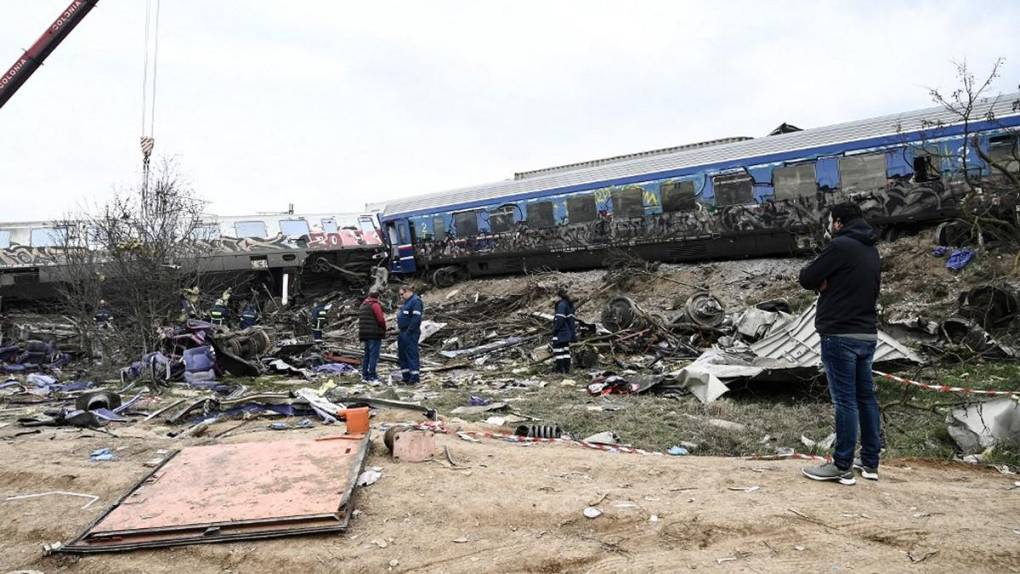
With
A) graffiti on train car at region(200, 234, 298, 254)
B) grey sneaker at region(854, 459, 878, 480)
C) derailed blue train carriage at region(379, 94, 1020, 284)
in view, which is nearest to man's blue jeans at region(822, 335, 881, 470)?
grey sneaker at region(854, 459, 878, 480)

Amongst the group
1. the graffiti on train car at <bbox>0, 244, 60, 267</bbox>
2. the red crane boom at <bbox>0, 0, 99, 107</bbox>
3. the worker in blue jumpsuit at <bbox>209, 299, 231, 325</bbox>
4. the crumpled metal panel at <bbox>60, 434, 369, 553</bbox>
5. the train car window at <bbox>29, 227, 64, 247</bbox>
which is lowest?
the crumpled metal panel at <bbox>60, 434, 369, 553</bbox>

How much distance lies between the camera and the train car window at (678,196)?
19188 millimetres

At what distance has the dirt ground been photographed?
350 cm

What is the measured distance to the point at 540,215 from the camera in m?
22.5

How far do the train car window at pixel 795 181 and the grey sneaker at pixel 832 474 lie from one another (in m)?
14.1

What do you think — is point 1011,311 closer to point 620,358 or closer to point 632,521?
point 620,358

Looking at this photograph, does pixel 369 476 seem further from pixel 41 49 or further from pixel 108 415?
pixel 41 49

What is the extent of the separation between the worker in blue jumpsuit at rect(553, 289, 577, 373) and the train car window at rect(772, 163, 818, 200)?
8.30 metres

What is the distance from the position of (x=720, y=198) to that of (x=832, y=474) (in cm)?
1504

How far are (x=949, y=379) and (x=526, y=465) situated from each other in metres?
6.32

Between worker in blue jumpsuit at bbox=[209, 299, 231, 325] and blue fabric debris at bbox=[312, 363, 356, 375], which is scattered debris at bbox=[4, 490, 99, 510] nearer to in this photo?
blue fabric debris at bbox=[312, 363, 356, 375]

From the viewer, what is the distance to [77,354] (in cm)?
1576

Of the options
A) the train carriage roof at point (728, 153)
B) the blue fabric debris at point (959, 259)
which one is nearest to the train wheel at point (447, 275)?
the train carriage roof at point (728, 153)

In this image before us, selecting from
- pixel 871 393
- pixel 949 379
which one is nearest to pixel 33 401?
pixel 871 393
